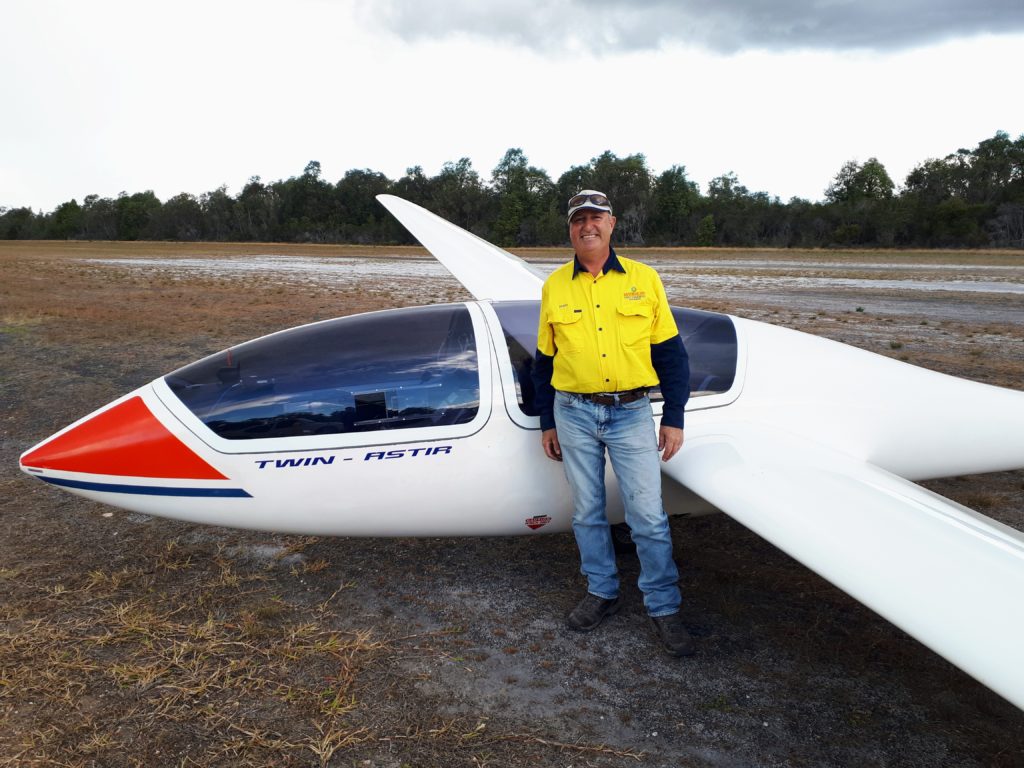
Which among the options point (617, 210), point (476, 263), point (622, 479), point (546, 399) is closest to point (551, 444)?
point (546, 399)

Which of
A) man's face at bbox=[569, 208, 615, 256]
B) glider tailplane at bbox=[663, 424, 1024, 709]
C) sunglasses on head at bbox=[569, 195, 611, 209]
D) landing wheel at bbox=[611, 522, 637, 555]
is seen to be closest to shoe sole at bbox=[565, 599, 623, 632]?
landing wheel at bbox=[611, 522, 637, 555]

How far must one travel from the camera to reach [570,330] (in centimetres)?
327

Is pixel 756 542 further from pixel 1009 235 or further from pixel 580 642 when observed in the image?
pixel 1009 235

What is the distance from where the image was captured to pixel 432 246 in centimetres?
682

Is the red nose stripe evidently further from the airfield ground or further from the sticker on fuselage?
the sticker on fuselage

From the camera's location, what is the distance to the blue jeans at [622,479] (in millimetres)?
3383

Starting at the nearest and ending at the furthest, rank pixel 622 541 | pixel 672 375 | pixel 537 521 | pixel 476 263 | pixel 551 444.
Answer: pixel 672 375
pixel 551 444
pixel 537 521
pixel 622 541
pixel 476 263

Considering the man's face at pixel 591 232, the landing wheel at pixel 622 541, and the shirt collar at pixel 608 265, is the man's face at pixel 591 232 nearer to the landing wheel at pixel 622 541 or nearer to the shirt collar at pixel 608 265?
the shirt collar at pixel 608 265

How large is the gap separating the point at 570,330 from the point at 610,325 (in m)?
0.19

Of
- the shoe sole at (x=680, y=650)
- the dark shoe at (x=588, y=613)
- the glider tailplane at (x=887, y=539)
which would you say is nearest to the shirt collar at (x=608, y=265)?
the glider tailplane at (x=887, y=539)

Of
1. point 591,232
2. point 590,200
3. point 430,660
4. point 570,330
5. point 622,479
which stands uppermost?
point 590,200

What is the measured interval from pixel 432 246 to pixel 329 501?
3.76 metres

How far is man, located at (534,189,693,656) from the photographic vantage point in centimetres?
324

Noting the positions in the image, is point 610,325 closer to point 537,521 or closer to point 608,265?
point 608,265
